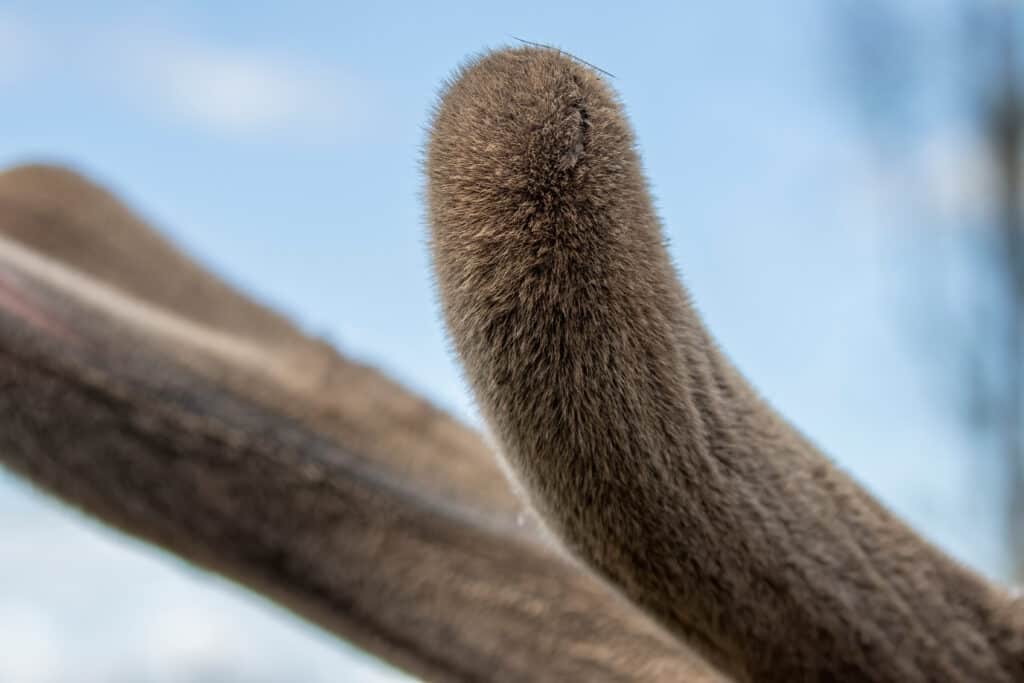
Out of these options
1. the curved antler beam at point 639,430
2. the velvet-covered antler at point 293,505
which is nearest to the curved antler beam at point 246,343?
the velvet-covered antler at point 293,505

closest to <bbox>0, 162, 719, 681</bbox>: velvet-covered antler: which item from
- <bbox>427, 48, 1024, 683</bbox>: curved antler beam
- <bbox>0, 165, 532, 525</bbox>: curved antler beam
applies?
<bbox>0, 165, 532, 525</bbox>: curved antler beam

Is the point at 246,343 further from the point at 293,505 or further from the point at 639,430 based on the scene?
the point at 639,430

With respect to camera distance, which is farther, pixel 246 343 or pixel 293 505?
pixel 246 343

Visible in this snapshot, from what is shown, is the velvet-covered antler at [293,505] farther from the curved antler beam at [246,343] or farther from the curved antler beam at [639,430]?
the curved antler beam at [639,430]

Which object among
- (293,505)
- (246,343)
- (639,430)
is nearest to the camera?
(639,430)

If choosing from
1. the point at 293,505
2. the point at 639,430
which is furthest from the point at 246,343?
the point at 639,430

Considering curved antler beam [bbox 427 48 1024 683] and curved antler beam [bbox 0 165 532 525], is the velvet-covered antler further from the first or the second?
curved antler beam [bbox 427 48 1024 683]

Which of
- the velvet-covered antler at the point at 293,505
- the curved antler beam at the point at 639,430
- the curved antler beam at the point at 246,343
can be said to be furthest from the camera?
the curved antler beam at the point at 246,343

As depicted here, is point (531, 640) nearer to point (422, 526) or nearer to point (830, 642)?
point (422, 526)
